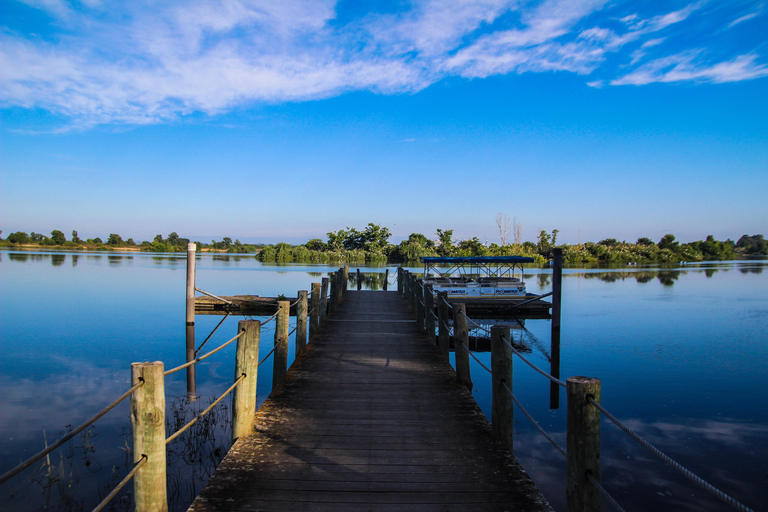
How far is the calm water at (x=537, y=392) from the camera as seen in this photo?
250 inches

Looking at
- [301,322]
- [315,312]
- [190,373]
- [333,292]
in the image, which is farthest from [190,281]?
[301,322]

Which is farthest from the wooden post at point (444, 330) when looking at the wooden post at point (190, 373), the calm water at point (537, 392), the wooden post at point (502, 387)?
the wooden post at point (190, 373)

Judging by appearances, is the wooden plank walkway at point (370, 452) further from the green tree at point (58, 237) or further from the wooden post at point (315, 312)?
the green tree at point (58, 237)

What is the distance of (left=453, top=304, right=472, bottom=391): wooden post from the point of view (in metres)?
6.12

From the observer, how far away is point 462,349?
621 cm

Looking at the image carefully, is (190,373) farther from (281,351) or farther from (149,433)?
(149,433)

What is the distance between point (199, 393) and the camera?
10070 mm

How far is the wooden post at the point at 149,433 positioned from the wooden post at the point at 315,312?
21.3 feet

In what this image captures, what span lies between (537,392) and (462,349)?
5.62 m

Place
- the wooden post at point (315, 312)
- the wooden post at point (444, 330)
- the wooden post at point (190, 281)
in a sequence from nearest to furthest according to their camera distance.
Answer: the wooden post at point (444, 330) < the wooden post at point (315, 312) < the wooden post at point (190, 281)

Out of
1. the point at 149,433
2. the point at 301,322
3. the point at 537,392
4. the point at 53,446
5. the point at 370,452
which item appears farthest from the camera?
the point at 537,392

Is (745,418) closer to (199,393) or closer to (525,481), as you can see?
(525,481)

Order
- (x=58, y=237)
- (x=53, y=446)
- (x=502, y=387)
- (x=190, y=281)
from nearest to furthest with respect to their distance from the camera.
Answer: (x=53, y=446) → (x=502, y=387) → (x=190, y=281) → (x=58, y=237)

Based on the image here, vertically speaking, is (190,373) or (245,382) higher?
(245,382)
